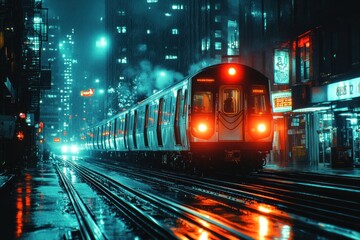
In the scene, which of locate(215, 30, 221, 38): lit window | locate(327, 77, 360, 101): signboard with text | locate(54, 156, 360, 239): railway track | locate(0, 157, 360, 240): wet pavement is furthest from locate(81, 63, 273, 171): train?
locate(215, 30, 221, 38): lit window

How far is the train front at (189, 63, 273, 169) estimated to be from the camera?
1995cm

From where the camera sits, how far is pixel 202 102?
20.1 meters

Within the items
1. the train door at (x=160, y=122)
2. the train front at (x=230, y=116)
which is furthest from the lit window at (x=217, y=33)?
the train front at (x=230, y=116)

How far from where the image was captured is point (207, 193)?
1492 cm

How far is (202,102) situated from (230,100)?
1.06 meters

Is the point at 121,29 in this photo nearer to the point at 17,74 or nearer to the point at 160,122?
the point at 17,74

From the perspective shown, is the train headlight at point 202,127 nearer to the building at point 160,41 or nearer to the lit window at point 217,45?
the building at point 160,41

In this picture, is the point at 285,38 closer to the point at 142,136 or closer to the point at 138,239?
the point at 142,136

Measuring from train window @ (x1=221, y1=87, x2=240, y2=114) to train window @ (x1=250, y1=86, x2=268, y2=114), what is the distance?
528 mm

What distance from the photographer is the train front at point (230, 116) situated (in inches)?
786

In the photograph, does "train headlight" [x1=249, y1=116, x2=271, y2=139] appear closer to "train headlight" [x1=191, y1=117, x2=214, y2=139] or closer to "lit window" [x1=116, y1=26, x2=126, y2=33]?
"train headlight" [x1=191, y1=117, x2=214, y2=139]

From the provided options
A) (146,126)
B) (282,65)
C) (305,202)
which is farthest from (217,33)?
(305,202)

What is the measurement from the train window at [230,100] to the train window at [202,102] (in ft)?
1.68

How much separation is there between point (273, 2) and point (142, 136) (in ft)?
43.9
